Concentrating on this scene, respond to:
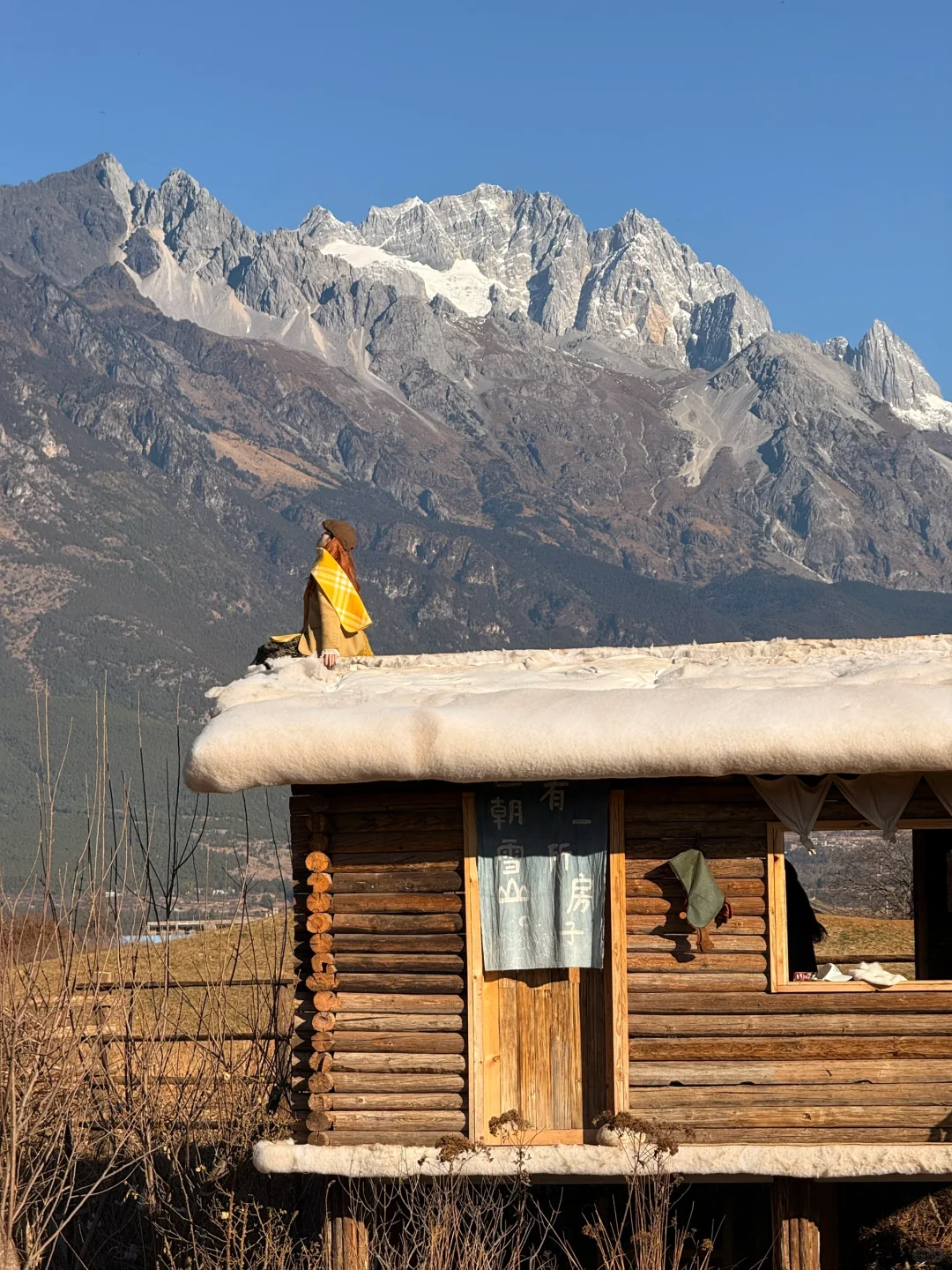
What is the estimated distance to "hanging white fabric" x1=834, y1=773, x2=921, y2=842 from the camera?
39.5ft

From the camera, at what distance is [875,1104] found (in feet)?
39.8

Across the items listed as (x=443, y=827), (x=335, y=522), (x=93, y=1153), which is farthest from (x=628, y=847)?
(x=93, y=1153)

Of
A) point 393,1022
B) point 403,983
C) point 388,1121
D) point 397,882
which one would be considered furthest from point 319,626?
point 388,1121

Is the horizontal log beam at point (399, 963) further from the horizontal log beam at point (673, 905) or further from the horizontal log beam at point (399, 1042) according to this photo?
the horizontal log beam at point (673, 905)

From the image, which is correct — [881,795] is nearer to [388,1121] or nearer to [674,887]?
[674,887]

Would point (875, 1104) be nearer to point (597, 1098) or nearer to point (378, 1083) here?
point (597, 1098)

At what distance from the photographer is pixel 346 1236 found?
1270 cm

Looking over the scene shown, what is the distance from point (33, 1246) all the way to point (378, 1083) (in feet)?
8.93

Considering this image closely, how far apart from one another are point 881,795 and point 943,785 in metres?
0.43

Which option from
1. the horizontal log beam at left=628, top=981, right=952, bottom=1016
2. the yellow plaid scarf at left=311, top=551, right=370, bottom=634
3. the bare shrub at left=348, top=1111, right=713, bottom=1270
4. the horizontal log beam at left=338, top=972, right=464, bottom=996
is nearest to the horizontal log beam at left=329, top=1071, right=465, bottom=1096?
the bare shrub at left=348, top=1111, right=713, bottom=1270

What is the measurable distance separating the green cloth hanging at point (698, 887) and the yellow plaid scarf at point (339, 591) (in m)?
4.21

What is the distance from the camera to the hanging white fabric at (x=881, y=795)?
1205cm

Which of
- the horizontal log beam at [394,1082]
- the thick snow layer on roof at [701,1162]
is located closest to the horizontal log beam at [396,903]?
the horizontal log beam at [394,1082]

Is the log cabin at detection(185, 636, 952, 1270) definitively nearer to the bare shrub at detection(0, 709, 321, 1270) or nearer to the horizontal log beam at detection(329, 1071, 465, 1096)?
the horizontal log beam at detection(329, 1071, 465, 1096)
